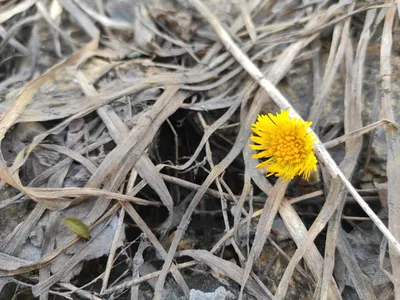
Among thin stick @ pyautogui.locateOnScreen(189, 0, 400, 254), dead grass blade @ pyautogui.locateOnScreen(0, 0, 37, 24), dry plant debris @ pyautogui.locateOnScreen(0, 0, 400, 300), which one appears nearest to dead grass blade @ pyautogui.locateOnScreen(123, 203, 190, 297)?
dry plant debris @ pyautogui.locateOnScreen(0, 0, 400, 300)

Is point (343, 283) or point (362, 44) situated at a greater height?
point (362, 44)

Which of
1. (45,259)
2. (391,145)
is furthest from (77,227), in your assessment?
(391,145)

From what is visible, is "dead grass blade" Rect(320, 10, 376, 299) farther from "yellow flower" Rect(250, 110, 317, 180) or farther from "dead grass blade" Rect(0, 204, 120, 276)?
"dead grass blade" Rect(0, 204, 120, 276)

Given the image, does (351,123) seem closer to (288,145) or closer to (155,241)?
(288,145)

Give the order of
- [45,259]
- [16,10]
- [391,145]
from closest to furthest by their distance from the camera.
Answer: [45,259], [391,145], [16,10]

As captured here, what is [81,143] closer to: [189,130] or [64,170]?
[64,170]

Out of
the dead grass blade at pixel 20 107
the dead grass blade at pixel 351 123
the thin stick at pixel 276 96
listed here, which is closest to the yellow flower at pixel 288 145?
the thin stick at pixel 276 96

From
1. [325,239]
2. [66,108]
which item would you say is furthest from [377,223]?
[66,108]
